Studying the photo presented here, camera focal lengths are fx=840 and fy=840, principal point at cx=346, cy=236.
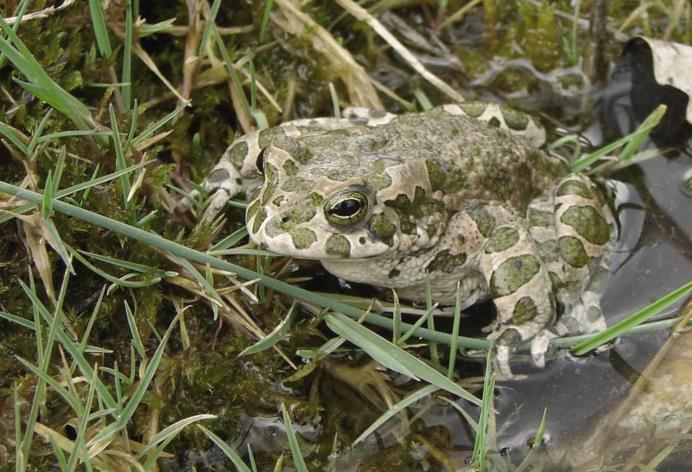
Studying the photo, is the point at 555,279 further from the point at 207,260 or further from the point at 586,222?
the point at 207,260

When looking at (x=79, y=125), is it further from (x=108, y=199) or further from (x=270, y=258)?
(x=270, y=258)

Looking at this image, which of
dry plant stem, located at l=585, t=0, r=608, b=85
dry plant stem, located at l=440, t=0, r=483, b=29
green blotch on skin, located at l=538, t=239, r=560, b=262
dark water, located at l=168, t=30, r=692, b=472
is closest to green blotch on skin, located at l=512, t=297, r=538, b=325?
dark water, located at l=168, t=30, r=692, b=472

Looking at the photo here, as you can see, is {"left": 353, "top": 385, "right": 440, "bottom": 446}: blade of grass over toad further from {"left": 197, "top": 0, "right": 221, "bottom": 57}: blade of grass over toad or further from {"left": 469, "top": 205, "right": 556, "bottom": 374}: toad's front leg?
{"left": 197, "top": 0, "right": 221, "bottom": 57}: blade of grass over toad

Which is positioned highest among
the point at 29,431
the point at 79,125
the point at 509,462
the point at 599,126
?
the point at 79,125

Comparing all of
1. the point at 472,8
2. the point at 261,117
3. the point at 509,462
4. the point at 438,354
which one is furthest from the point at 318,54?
the point at 509,462

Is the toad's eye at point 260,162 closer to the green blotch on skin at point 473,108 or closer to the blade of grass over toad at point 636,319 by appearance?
the green blotch on skin at point 473,108

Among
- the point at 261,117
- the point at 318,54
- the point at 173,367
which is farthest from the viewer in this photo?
the point at 318,54

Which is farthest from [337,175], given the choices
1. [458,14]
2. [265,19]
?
[458,14]

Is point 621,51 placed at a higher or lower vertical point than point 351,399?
higher
